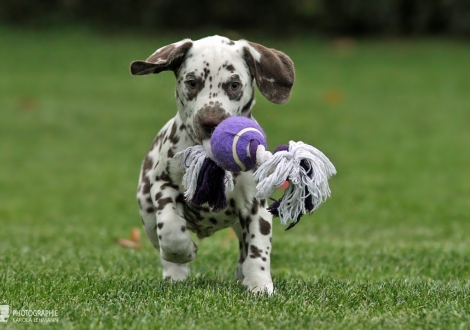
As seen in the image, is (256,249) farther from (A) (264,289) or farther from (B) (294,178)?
(B) (294,178)

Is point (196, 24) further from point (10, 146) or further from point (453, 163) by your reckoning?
point (453, 163)

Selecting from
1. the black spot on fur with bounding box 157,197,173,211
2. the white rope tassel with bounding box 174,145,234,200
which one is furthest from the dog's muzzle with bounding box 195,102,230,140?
the black spot on fur with bounding box 157,197,173,211

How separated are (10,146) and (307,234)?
22.7ft

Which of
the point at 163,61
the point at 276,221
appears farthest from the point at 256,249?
the point at 276,221

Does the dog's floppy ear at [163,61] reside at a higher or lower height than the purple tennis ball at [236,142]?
higher

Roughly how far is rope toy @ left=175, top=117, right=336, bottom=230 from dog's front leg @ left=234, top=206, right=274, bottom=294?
36 cm

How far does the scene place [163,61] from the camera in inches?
196

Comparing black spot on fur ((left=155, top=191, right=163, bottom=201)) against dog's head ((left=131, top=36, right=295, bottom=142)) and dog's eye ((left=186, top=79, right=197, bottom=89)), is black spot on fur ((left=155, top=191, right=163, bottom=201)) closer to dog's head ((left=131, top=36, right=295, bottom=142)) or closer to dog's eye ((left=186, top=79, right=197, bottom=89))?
dog's head ((left=131, top=36, right=295, bottom=142))

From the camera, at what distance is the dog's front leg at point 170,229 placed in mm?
4906

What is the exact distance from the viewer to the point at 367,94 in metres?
17.8

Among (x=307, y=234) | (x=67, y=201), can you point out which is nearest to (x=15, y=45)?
(x=67, y=201)

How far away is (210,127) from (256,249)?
2.61 feet

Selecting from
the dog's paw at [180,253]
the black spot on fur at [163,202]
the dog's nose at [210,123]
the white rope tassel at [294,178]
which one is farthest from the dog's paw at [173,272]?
the white rope tassel at [294,178]

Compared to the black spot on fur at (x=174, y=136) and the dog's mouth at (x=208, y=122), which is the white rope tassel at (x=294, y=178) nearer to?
the dog's mouth at (x=208, y=122)
